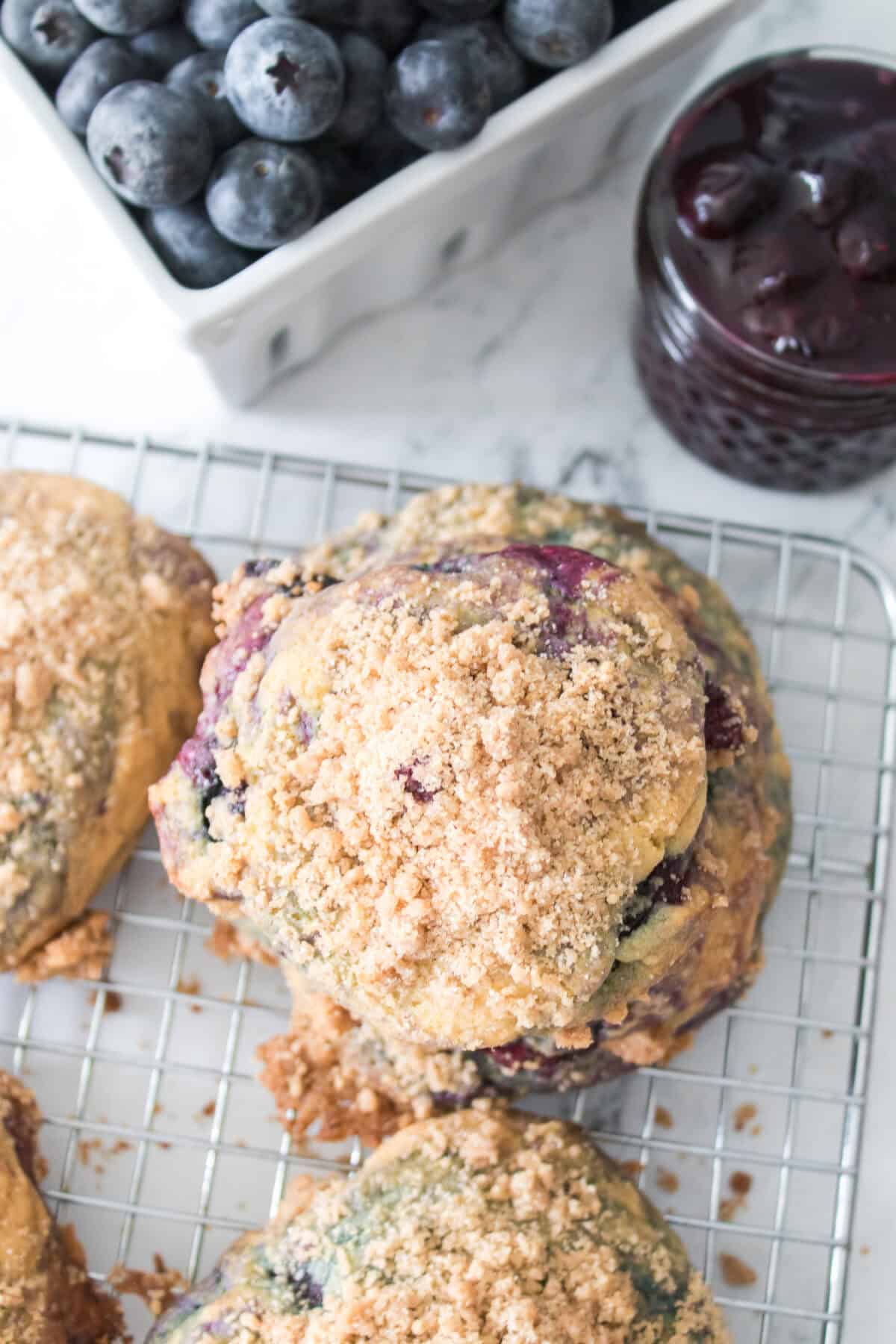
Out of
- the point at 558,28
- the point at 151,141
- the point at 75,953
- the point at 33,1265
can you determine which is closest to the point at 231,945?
the point at 75,953

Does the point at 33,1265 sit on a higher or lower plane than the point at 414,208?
lower

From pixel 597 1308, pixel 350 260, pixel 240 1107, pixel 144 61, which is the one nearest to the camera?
pixel 597 1308

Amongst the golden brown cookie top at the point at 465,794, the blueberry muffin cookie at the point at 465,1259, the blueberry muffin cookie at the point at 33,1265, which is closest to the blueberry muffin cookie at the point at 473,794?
the golden brown cookie top at the point at 465,794

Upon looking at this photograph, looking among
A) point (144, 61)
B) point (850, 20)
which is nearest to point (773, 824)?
point (144, 61)

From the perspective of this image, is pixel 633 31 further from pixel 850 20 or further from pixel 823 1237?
pixel 823 1237

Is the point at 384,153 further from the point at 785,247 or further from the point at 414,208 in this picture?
the point at 785,247

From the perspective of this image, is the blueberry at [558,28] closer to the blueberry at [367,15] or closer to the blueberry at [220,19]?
the blueberry at [367,15]
